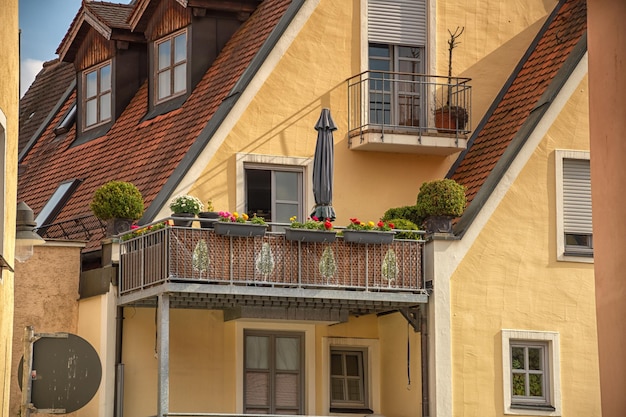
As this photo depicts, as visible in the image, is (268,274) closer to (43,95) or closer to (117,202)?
(117,202)

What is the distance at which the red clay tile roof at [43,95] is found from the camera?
A: 37.4 meters

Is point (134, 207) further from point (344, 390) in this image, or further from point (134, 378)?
point (344, 390)

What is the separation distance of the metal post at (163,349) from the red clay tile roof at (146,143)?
2592 millimetres

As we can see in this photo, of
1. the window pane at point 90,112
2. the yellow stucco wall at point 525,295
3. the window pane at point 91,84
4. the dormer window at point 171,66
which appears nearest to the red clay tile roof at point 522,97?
the yellow stucco wall at point 525,295

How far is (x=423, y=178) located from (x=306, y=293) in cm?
425

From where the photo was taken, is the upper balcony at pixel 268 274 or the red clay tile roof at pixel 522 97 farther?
the red clay tile roof at pixel 522 97

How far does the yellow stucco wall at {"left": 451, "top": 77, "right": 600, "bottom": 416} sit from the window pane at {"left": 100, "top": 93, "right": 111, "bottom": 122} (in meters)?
8.94

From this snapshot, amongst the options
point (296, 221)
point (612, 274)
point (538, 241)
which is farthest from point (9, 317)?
point (538, 241)

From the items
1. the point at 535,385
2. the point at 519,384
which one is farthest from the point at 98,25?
the point at 535,385

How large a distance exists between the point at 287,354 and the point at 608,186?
1478 cm

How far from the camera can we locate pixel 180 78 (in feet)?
103

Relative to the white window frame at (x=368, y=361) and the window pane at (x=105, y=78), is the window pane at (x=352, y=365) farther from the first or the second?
the window pane at (x=105, y=78)

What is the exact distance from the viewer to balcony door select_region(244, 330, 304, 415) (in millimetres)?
28266

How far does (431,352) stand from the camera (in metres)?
27.4
